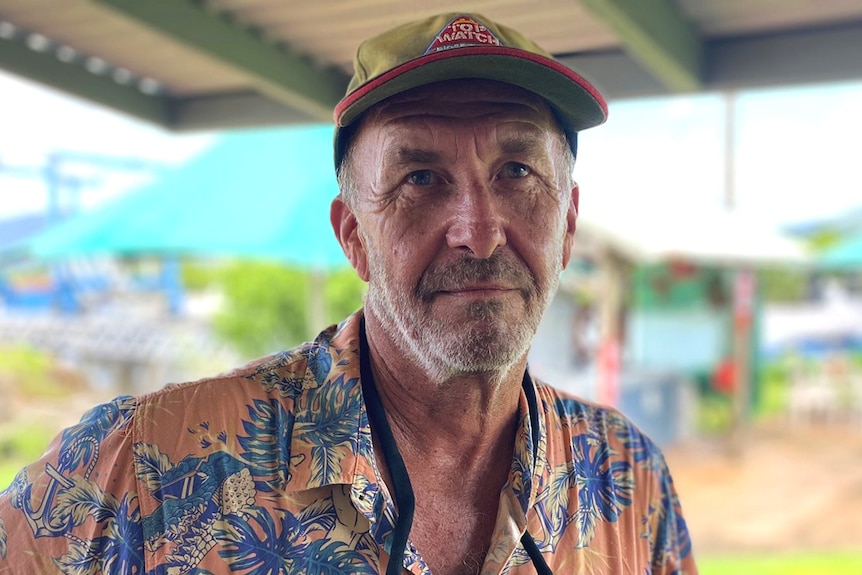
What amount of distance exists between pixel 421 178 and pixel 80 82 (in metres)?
1.45

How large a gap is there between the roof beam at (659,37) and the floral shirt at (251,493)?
95 cm

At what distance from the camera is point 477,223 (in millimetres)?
1194

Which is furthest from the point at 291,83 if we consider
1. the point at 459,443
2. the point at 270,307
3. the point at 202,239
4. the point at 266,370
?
the point at 270,307

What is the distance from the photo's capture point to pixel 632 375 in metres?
8.43

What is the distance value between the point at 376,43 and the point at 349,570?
858mm

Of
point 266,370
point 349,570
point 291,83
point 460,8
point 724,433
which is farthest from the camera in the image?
point 724,433

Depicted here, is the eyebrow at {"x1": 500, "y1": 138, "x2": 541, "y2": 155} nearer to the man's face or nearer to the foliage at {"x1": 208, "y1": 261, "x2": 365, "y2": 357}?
the man's face

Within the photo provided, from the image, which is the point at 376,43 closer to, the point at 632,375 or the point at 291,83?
the point at 291,83

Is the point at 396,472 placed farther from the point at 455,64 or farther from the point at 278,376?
the point at 455,64

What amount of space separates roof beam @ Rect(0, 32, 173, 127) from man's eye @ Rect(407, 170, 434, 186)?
135 cm

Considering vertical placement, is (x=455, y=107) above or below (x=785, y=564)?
above

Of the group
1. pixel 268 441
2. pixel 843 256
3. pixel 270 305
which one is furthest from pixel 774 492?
pixel 268 441

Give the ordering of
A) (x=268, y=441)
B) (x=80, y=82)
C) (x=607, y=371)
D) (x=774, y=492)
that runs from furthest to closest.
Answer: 1. (x=774, y=492)
2. (x=607, y=371)
3. (x=80, y=82)
4. (x=268, y=441)

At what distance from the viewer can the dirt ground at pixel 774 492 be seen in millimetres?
6270
